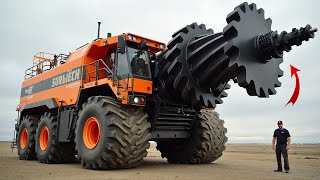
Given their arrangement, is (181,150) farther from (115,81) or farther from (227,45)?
(227,45)

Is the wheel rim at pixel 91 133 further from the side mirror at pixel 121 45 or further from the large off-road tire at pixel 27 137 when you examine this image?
the large off-road tire at pixel 27 137

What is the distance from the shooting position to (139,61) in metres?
10.0

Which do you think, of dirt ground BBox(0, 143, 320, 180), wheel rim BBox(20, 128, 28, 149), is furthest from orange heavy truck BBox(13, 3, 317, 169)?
wheel rim BBox(20, 128, 28, 149)

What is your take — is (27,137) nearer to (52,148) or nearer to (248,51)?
(52,148)

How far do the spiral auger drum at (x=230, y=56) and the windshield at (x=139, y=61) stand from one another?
1.86ft

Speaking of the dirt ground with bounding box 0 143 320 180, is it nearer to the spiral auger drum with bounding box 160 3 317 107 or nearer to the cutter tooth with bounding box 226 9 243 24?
the spiral auger drum with bounding box 160 3 317 107

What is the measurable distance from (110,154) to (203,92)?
2.93m

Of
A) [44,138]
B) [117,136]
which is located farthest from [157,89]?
[44,138]

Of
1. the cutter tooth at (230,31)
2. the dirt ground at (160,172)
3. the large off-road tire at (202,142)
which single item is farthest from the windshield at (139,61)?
the cutter tooth at (230,31)

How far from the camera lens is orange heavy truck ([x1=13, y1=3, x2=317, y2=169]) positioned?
7.84 meters

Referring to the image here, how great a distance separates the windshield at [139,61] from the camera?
9797 millimetres

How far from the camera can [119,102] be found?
365 inches

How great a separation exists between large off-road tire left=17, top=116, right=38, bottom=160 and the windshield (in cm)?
651

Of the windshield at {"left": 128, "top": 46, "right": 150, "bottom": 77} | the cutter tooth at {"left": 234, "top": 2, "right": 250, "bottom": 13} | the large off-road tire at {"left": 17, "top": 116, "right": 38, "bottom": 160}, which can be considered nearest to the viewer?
the cutter tooth at {"left": 234, "top": 2, "right": 250, "bottom": 13}
